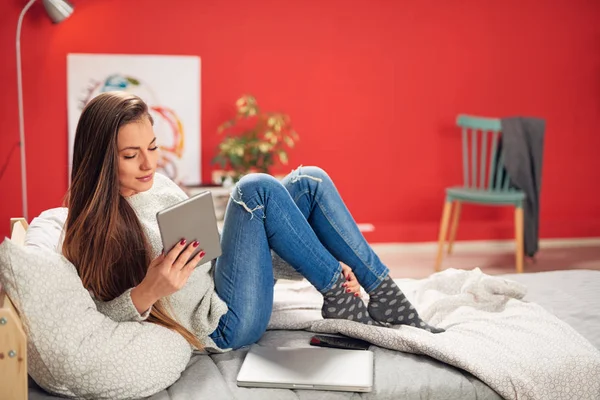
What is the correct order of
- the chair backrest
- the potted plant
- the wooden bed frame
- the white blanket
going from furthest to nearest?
1. the chair backrest
2. the potted plant
3. the white blanket
4. the wooden bed frame

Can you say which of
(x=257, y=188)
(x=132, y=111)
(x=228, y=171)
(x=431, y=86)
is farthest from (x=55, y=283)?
(x=431, y=86)

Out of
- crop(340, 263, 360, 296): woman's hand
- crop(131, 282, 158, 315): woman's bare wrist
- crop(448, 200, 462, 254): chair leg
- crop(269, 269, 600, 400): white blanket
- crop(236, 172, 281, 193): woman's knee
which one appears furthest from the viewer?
crop(448, 200, 462, 254): chair leg

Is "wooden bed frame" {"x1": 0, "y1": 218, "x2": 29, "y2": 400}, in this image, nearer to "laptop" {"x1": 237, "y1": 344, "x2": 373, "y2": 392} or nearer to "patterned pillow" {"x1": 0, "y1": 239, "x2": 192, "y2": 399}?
"patterned pillow" {"x1": 0, "y1": 239, "x2": 192, "y2": 399}

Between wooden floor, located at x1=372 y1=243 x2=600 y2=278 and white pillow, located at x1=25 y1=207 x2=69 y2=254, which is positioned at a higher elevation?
white pillow, located at x1=25 y1=207 x2=69 y2=254

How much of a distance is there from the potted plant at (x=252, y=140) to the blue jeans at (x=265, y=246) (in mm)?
1975

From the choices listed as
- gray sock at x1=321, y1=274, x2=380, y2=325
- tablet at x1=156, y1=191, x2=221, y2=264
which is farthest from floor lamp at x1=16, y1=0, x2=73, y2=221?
tablet at x1=156, y1=191, x2=221, y2=264

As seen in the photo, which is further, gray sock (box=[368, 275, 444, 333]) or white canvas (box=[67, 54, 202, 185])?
white canvas (box=[67, 54, 202, 185])

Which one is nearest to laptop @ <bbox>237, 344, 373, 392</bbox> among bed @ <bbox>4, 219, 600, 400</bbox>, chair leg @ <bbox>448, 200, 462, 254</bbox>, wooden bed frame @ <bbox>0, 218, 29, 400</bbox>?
bed @ <bbox>4, 219, 600, 400</bbox>

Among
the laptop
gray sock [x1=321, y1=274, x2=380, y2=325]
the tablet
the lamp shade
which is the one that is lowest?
the laptop

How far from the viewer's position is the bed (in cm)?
178

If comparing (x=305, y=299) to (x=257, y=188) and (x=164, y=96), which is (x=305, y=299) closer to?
(x=257, y=188)

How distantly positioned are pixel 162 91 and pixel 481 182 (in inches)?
69.4

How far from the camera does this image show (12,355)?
150cm

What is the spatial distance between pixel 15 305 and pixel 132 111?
1.63 ft
